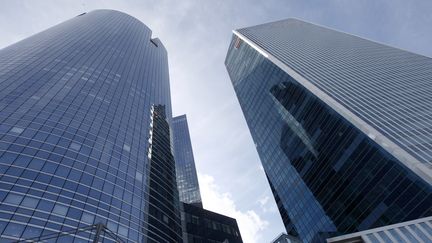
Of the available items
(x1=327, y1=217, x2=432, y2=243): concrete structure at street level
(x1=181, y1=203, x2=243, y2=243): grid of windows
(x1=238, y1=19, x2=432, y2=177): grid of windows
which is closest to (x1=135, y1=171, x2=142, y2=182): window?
(x1=181, y1=203, x2=243, y2=243): grid of windows

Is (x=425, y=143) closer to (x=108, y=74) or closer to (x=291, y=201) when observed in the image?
(x=291, y=201)

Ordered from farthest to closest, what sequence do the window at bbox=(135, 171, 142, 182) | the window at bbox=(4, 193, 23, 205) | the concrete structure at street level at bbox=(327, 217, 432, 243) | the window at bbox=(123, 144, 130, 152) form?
the window at bbox=(123, 144, 130, 152)
the window at bbox=(135, 171, 142, 182)
the window at bbox=(4, 193, 23, 205)
the concrete structure at street level at bbox=(327, 217, 432, 243)

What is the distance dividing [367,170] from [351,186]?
7055 mm

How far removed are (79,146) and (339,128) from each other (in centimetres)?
5773

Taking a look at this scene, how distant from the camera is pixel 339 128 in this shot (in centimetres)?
7762

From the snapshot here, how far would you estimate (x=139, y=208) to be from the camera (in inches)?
2175

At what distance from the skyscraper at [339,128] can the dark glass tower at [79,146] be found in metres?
39.7

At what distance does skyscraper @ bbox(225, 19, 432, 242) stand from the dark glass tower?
39.7 m

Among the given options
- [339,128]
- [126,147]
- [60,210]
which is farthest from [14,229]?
[339,128]

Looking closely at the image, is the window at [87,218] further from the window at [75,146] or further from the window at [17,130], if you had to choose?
the window at [17,130]

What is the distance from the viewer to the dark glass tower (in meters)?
43.6

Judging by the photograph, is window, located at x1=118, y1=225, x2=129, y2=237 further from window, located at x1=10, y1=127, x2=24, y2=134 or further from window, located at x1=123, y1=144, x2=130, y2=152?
window, located at x1=10, y1=127, x2=24, y2=134

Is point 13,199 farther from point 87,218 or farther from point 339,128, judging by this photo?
point 339,128

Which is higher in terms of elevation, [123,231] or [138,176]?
[138,176]
